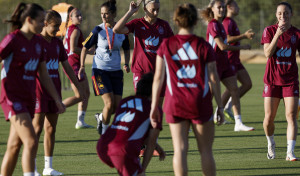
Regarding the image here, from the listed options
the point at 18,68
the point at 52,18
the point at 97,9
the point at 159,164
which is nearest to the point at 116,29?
the point at 52,18

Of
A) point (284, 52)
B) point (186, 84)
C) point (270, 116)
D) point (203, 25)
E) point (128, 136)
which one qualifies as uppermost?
point (186, 84)

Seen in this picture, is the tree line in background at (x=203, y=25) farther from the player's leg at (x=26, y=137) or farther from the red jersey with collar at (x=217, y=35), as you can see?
the player's leg at (x=26, y=137)

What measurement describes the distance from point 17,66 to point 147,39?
3.26m

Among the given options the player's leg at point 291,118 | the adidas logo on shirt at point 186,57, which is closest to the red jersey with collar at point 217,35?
the player's leg at point 291,118

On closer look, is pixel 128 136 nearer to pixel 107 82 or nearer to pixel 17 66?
pixel 17 66

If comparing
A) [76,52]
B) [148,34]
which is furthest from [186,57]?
[76,52]

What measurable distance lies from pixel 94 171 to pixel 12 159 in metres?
1.74

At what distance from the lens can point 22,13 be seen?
267 inches

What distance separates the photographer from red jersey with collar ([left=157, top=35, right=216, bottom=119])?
6.25 meters

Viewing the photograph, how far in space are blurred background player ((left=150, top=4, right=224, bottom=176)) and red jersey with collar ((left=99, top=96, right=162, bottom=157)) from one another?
0.30 meters

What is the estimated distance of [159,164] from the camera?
29.1 feet

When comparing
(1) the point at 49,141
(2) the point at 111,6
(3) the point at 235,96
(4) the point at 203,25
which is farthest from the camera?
(4) the point at 203,25

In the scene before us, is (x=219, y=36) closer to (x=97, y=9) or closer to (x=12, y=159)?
(x=12, y=159)

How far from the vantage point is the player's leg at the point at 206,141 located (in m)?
6.36
